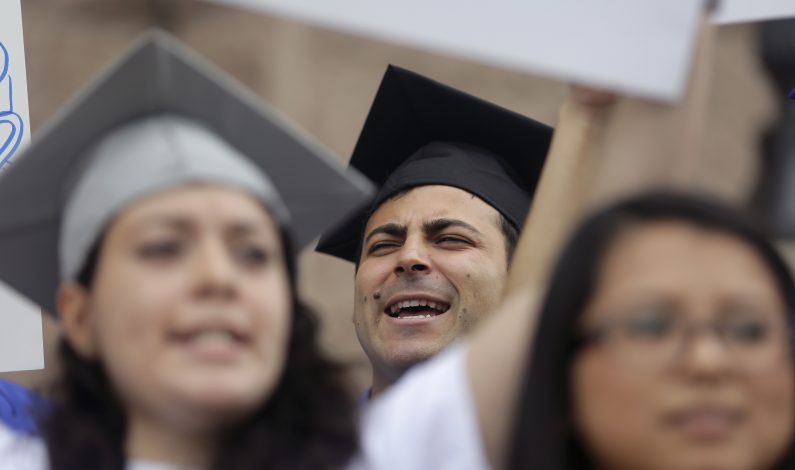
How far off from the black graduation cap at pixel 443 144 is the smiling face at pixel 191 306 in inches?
63.0

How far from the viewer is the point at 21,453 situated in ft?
8.00

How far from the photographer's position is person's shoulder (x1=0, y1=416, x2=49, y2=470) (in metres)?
2.41

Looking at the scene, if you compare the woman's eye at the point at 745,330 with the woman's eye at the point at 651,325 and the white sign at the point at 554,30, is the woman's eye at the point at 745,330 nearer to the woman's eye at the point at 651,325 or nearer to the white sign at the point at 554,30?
the woman's eye at the point at 651,325

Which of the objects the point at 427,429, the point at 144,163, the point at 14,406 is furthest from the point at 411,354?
the point at 144,163

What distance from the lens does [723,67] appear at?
6.52 meters

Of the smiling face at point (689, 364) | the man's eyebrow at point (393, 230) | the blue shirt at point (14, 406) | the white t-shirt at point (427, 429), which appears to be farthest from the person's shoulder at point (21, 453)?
the man's eyebrow at point (393, 230)

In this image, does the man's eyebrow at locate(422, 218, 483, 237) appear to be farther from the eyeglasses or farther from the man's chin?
the eyeglasses

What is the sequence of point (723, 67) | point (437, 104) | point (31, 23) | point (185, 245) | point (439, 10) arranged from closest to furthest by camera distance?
point (185, 245) → point (439, 10) → point (437, 104) → point (723, 67) → point (31, 23)

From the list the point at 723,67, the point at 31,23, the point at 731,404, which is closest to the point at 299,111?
the point at 31,23

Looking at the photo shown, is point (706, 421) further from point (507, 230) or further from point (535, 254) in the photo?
point (507, 230)

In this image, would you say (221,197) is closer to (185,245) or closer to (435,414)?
(185,245)

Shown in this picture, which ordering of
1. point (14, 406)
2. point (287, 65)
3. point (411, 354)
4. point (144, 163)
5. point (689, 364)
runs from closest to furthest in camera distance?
point (689, 364) → point (144, 163) → point (14, 406) → point (411, 354) → point (287, 65)

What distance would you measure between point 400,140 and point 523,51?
171cm

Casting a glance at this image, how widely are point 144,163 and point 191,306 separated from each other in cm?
23
